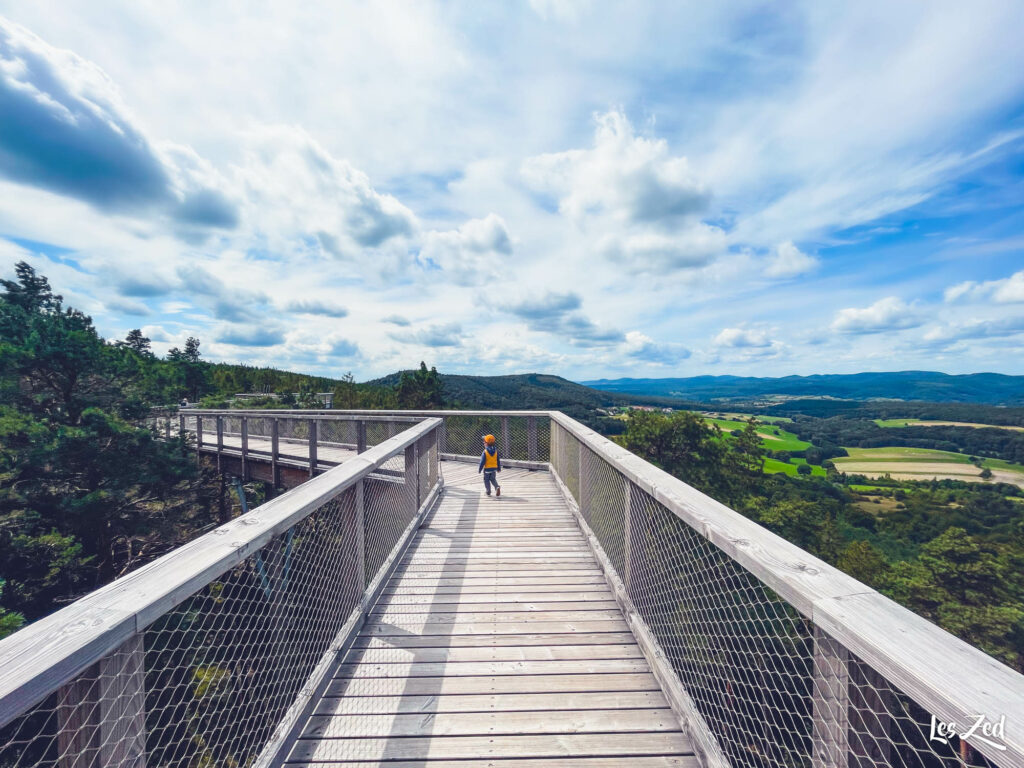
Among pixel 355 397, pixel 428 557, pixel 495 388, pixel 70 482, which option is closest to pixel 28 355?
pixel 70 482

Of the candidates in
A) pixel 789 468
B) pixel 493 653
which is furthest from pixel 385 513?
pixel 789 468

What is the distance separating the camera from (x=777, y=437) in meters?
72.1

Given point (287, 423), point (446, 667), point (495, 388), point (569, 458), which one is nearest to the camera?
point (446, 667)

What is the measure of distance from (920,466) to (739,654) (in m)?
86.8

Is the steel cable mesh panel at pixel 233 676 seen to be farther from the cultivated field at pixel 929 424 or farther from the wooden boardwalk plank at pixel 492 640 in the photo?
the cultivated field at pixel 929 424

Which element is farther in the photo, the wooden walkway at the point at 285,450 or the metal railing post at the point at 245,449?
the metal railing post at the point at 245,449

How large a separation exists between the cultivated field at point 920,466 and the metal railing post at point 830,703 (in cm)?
7516

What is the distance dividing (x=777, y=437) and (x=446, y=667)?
83702 mm

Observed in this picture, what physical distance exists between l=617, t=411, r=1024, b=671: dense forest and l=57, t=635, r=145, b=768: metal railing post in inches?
1162

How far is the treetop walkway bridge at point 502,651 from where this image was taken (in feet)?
3.67

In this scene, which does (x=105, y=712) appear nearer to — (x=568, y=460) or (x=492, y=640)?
(x=492, y=640)

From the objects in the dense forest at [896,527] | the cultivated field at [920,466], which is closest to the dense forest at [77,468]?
the dense forest at [896,527]

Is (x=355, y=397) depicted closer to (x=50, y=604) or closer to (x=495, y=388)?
(x=50, y=604)

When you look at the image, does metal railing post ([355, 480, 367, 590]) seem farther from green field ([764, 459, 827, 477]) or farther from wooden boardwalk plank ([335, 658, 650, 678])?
green field ([764, 459, 827, 477])
